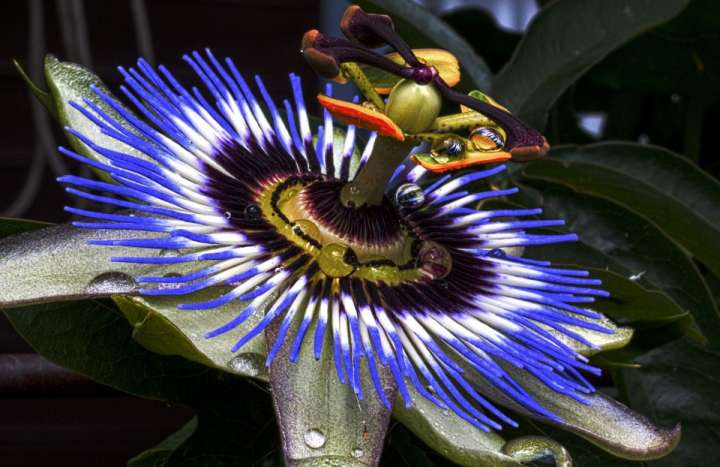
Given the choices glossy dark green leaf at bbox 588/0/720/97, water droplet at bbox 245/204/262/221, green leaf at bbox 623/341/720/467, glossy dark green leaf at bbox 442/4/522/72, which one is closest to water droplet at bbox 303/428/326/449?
water droplet at bbox 245/204/262/221

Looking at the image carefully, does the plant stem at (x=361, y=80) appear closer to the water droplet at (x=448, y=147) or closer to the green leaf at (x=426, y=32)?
the water droplet at (x=448, y=147)

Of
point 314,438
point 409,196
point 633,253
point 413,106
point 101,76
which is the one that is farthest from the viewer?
point 101,76

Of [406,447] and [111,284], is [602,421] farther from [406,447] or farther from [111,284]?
[111,284]

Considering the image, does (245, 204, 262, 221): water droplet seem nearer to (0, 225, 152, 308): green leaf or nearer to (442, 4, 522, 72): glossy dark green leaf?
(0, 225, 152, 308): green leaf

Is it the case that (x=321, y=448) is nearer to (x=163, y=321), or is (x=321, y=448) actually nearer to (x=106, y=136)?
(x=163, y=321)

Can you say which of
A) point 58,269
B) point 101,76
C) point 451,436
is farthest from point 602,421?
point 101,76

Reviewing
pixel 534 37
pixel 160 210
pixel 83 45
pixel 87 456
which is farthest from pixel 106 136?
pixel 87 456
